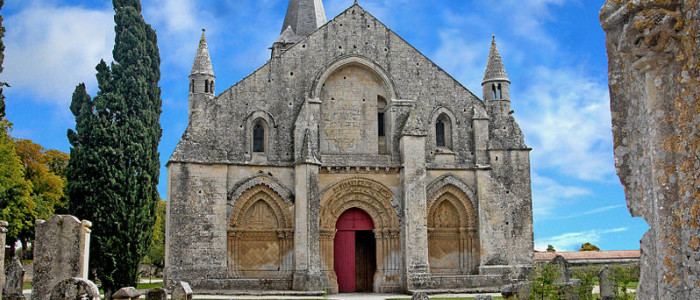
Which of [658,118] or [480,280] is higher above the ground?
[658,118]

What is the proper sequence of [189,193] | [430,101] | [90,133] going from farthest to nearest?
[430,101]
[90,133]
[189,193]

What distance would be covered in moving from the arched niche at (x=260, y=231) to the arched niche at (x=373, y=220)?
4.66ft

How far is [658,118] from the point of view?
4.33m

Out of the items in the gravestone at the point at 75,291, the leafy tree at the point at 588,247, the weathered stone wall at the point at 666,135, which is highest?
the weathered stone wall at the point at 666,135

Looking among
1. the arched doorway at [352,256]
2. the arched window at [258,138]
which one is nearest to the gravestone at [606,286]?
the arched doorway at [352,256]

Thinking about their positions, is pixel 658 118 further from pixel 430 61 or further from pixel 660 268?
pixel 430 61

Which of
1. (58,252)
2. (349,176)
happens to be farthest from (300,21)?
(58,252)

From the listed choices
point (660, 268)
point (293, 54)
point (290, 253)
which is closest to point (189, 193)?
point (290, 253)

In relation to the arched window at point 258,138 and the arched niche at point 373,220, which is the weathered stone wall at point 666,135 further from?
the arched window at point 258,138

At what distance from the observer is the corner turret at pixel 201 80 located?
958 inches

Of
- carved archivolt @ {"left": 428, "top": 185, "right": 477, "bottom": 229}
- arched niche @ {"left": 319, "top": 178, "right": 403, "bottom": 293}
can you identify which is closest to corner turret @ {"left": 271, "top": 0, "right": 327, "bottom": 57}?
arched niche @ {"left": 319, "top": 178, "right": 403, "bottom": 293}

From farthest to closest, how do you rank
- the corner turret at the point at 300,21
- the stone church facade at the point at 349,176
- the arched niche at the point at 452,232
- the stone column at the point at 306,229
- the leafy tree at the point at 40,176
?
the leafy tree at the point at 40,176
the corner turret at the point at 300,21
the arched niche at the point at 452,232
the stone church facade at the point at 349,176
the stone column at the point at 306,229

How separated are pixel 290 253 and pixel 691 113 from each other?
21138mm

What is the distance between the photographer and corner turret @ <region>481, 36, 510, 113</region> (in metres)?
26.9
